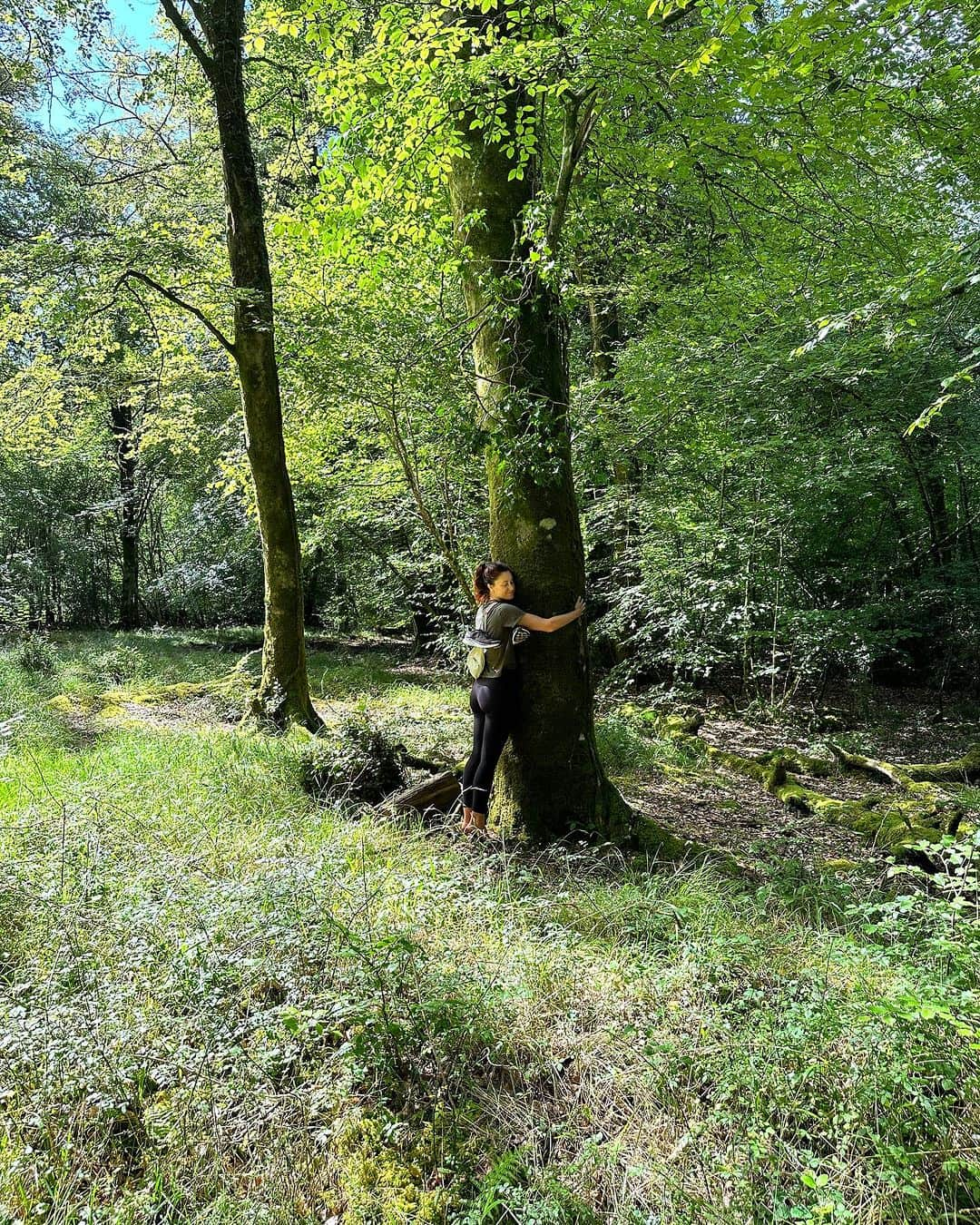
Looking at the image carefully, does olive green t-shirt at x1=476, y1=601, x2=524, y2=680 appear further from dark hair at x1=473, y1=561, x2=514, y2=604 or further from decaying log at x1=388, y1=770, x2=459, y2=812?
decaying log at x1=388, y1=770, x2=459, y2=812

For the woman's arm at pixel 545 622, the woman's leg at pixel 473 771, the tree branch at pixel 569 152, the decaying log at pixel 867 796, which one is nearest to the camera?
the tree branch at pixel 569 152

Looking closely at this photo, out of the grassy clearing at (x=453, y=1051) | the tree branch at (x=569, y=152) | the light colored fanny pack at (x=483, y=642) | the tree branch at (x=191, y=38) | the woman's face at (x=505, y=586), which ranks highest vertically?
the tree branch at (x=191, y=38)

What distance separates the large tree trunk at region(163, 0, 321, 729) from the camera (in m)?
7.80

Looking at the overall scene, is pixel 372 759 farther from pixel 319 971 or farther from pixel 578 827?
pixel 319 971

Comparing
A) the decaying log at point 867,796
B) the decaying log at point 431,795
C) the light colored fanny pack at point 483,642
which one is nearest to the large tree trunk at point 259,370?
the decaying log at point 431,795

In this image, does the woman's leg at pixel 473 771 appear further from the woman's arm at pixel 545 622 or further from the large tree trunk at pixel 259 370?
the large tree trunk at pixel 259 370

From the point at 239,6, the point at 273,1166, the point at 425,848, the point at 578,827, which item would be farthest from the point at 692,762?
the point at 239,6

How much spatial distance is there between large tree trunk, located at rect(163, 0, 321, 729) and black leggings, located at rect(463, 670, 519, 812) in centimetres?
365

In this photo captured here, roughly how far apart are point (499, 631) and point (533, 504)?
3.10ft

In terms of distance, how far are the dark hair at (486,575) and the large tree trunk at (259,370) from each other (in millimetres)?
3740

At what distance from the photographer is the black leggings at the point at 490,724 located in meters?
4.82

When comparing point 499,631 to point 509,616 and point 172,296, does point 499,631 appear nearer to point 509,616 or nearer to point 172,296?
point 509,616

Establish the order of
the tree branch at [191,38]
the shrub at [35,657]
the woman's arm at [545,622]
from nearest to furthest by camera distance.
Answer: the woman's arm at [545,622] < the tree branch at [191,38] < the shrub at [35,657]

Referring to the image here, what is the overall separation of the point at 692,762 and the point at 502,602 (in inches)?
173
